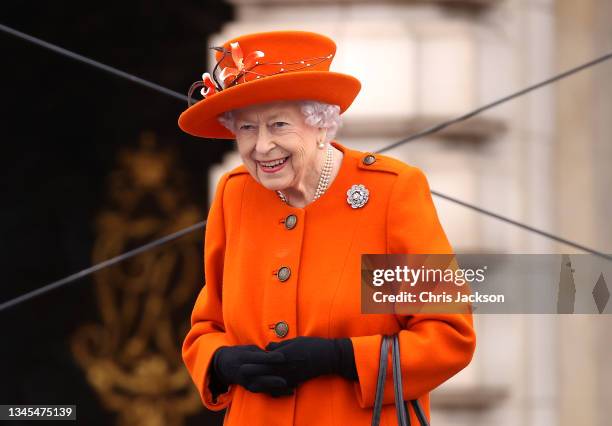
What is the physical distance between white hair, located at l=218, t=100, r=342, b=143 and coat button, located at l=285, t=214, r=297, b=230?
0.19 meters

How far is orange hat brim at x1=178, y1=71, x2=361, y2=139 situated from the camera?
2.91 m

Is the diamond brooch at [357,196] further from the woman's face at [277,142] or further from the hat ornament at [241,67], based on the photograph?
the hat ornament at [241,67]

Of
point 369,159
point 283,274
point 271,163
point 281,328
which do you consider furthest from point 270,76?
point 281,328

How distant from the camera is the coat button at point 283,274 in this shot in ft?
9.89

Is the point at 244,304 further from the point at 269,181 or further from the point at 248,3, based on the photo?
the point at 248,3

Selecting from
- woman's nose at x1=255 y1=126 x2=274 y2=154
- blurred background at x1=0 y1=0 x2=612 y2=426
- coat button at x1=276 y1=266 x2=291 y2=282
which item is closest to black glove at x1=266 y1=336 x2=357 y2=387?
coat button at x1=276 y1=266 x2=291 y2=282

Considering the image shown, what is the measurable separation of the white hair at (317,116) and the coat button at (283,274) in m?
0.30

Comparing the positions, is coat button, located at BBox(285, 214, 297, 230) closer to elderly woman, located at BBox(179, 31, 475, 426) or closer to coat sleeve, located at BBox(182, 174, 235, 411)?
elderly woman, located at BBox(179, 31, 475, 426)

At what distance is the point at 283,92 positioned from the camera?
9.61 feet

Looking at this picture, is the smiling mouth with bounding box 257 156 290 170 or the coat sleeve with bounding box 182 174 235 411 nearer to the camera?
the smiling mouth with bounding box 257 156 290 170

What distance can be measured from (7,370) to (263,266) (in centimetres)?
272

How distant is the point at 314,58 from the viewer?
10.0ft

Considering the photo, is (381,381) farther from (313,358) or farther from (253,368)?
(253,368)

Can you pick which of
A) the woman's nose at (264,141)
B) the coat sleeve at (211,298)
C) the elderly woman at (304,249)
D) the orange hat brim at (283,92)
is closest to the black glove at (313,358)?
the elderly woman at (304,249)
